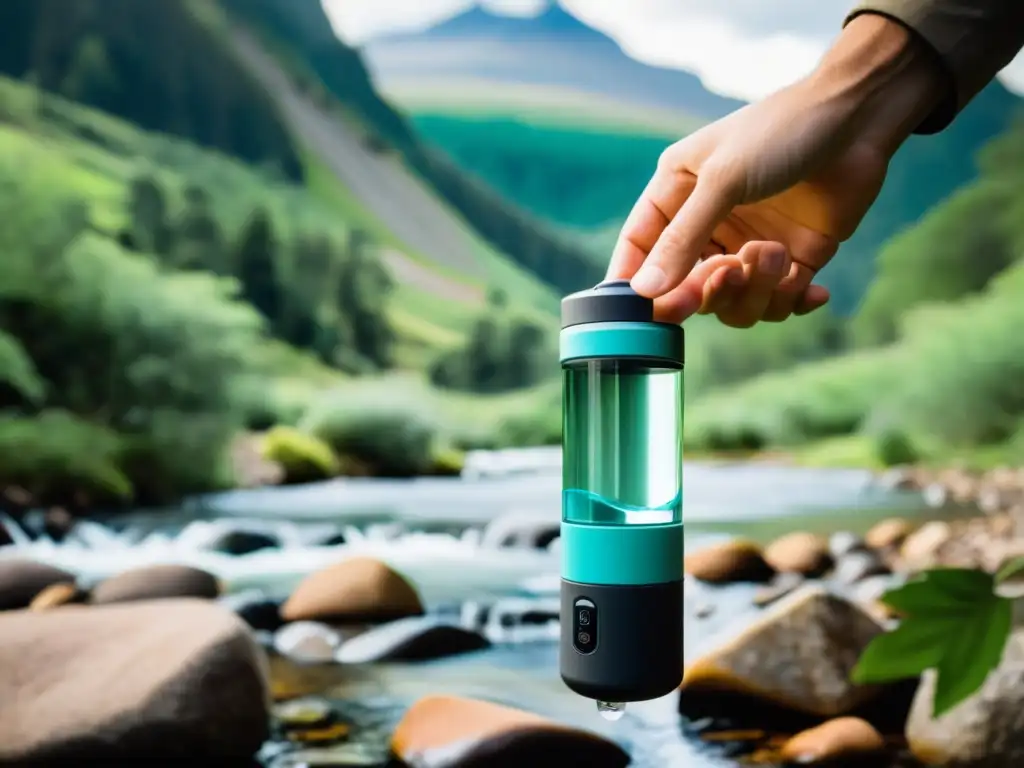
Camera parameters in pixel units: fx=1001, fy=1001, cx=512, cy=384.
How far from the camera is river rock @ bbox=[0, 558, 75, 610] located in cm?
316

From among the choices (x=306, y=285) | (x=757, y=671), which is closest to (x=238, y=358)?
(x=306, y=285)

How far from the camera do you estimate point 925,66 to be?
88 cm

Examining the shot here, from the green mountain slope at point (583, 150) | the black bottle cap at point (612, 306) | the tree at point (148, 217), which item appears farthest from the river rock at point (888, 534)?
the black bottle cap at point (612, 306)

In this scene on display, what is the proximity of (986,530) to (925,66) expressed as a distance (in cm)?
349

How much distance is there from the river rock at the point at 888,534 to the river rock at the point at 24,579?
289cm

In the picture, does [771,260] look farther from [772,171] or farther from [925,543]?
[925,543]

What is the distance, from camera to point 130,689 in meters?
2.08

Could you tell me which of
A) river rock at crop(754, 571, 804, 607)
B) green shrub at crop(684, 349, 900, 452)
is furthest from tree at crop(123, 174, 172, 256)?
river rock at crop(754, 571, 804, 607)

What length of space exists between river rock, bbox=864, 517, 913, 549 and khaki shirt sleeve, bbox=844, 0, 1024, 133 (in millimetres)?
3217

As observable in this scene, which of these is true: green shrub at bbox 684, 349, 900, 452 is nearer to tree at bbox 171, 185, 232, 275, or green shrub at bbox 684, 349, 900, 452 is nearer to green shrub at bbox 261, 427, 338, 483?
green shrub at bbox 261, 427, 338, 483

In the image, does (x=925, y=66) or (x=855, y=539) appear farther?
(x=855, y=539)

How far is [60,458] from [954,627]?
3.83 m

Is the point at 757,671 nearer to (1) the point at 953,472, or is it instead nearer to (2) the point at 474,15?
(1) the point at 953,472

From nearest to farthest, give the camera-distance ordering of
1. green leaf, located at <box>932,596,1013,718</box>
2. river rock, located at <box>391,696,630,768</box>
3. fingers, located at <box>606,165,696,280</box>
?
green leaf, located at <box>932,596,1013,718</box>, fingers, located at <box>606,165,696,280</box>, river rock, located at <box>391,696,630,768</box>
